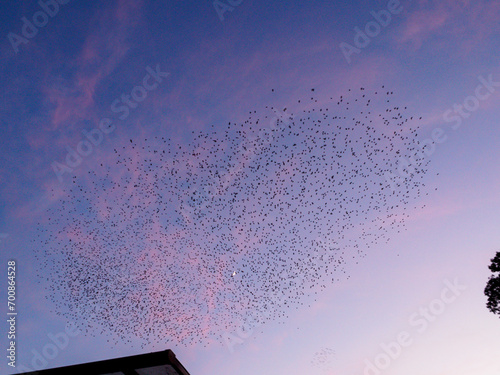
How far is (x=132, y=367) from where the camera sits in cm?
746

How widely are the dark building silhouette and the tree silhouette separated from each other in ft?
73.5

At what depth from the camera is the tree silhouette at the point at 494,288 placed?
23.0 m

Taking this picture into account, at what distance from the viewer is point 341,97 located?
11766mm

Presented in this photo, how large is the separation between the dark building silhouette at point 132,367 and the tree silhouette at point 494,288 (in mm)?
22416

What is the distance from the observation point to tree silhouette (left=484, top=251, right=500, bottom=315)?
23.0 metres

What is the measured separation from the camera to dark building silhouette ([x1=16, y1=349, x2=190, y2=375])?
743 cm

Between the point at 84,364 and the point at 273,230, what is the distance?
9.48m

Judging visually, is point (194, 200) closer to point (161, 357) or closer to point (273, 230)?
point (273, 230)

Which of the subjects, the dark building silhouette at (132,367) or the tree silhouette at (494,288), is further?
the tree silhouette at (494,288)

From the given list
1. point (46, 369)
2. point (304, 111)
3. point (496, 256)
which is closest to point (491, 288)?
point (496, 256)

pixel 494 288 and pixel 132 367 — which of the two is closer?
pixel 132 367

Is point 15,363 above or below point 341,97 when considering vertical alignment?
below

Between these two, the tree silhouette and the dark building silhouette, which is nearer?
the dark building silhouette

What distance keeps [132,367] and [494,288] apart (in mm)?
23847
